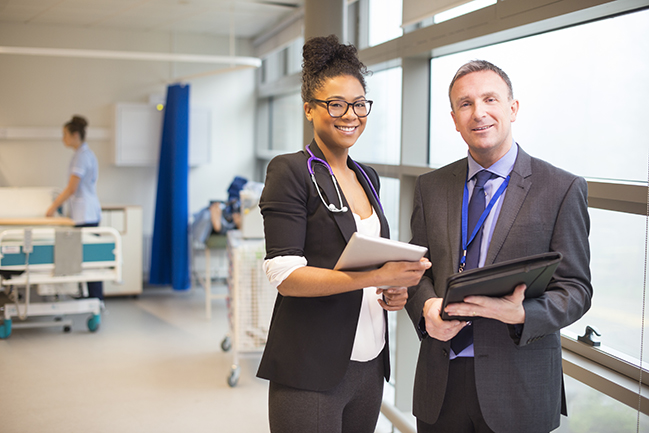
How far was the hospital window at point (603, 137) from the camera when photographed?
194 centimetres

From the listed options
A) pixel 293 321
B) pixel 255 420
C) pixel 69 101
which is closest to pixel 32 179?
pixel 69 101

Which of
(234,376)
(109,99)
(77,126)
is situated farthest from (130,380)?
(109,99)

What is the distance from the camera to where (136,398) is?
374cm

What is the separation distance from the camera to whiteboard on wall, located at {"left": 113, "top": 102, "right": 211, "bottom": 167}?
21.4 feet

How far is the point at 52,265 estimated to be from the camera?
15.1 feet

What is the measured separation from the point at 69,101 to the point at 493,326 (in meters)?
6.43

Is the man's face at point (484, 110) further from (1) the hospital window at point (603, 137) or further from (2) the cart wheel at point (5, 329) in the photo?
(2) the cart wheel at point (5, 329)

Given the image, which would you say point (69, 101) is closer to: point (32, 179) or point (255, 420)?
point (32, 179)

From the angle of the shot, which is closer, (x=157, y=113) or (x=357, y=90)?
(x=357, y=90)

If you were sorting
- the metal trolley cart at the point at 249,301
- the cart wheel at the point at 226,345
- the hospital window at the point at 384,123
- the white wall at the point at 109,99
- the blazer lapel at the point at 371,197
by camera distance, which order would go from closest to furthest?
the blazer lapel at the point at 371,197
the hospital window at the point at 384,123
the metal trolley cart at the point at 249,301
the cart wheel at the point at 226,345
the white wall at the point at 109,99

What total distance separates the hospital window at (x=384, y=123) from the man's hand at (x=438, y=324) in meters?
1.82

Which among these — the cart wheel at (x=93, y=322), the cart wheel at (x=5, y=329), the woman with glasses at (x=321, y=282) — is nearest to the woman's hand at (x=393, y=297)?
the woman with glasses at (x=321, y=282)

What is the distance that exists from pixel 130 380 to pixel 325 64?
129 inches

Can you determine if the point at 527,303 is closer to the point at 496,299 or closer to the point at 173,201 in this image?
the point at 496,299
